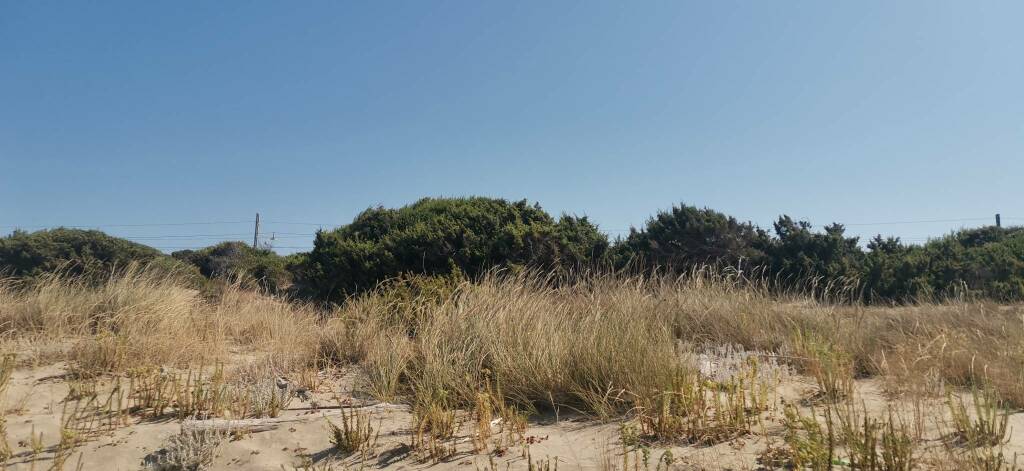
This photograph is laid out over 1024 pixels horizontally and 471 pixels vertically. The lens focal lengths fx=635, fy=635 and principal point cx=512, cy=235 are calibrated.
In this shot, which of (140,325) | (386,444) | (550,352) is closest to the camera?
(386,444)

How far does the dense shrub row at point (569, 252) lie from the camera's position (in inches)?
451

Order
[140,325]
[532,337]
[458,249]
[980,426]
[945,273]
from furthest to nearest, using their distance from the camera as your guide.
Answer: [945,273] < [458,249] < [140,325] < [532,337] < [980,426]

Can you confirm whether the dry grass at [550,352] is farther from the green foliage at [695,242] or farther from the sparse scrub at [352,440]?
the green foliage at [695,242]

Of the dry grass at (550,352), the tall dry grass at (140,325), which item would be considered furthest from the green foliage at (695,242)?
the tall dry grass at (140,325)

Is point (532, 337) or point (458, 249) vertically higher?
point (458, 249)

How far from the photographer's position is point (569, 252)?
38.3 ft

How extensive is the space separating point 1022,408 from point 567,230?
319 inches

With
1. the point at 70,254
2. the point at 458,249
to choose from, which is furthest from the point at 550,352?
the point at 70,254

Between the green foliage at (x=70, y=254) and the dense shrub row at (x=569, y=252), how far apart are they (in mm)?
34

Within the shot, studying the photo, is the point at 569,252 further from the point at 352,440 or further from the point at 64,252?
the point at 64,252

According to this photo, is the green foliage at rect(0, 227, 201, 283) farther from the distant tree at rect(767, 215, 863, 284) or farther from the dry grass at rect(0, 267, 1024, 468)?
the distant tree at rect(767, 215, 863, 284)

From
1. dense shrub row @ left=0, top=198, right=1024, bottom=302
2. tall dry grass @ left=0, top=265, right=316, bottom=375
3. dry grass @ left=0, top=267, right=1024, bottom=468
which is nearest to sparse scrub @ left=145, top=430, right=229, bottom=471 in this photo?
dry grass @ left=0, top=267, right=1024, bottom=468

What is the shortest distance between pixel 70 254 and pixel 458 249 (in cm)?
931

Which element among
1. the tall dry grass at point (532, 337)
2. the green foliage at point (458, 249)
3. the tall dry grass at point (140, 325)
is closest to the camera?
the tall dry grass at point (532, 337)
